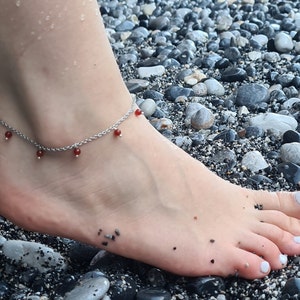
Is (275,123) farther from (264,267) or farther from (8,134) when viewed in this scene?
(8,134)

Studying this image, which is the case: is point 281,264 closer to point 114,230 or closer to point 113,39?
point 114,230

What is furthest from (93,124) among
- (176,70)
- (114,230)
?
(176,70)

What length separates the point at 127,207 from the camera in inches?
48.8

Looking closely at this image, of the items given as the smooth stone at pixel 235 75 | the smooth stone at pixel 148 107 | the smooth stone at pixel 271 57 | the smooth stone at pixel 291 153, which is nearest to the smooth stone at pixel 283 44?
the smooth stone at pixel 271 57

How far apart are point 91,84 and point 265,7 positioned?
→ 6.02 ft

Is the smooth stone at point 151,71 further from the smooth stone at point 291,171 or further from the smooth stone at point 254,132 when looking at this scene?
the smooth stone at point 291,171

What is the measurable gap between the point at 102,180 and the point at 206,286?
0.85 feet

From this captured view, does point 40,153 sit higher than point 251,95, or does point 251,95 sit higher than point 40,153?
point 40,153

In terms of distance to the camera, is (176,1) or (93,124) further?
(176,1)

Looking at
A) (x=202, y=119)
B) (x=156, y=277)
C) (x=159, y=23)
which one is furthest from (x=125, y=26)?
(x=156, y=277)

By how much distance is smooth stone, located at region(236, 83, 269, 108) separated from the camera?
1.89m

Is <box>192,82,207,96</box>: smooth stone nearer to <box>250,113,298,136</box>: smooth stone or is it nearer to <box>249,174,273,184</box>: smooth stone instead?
<box>250,113,298,136</box>: smooth stone

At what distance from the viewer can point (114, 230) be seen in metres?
1.23

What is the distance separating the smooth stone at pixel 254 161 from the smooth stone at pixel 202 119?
0.22 m
